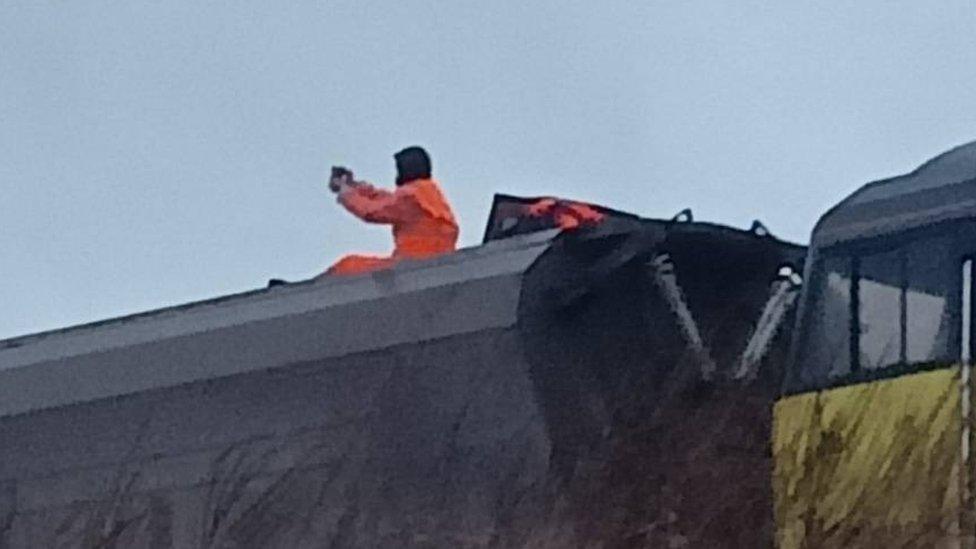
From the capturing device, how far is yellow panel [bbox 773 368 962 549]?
32.1 feet

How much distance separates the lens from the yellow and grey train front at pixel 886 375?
9.79 meters

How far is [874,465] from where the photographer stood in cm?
1003

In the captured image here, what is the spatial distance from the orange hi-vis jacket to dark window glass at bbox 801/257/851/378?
2261mm

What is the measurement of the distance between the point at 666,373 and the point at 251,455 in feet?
5.28

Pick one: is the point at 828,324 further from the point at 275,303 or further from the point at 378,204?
the point at 378,204

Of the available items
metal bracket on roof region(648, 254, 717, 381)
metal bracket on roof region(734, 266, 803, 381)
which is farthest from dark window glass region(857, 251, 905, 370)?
metal bracket on roof region(648, 254, 717, 381)

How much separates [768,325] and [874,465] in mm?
1102

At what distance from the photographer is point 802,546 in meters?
10.3

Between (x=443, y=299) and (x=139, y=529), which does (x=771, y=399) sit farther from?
(x=139, y=529)

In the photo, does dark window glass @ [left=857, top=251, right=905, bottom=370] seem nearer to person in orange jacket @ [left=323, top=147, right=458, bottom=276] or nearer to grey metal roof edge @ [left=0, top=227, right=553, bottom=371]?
grey metal roof edge @ [left=0, top=227, right=553, bottom=371]

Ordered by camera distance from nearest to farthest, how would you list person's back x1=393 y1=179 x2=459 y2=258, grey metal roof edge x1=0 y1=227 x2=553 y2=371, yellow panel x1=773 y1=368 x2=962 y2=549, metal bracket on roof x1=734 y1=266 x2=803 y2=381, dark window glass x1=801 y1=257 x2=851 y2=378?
yellow panel x1=773 y1=368 x2=962 y2=549
dark window glass x1=801 y1=257 x2=851 y2=378
metal bracket on roof x1=734 y1=266 x2=803 y2=381
grey metal roof edge x1=0 y1=227 x2=553 y2=371
person's back x1=393 y1=179 x2=459 y2=258

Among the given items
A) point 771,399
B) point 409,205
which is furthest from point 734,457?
point 409,205

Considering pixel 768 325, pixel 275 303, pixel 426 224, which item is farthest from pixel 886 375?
pixel 426 224

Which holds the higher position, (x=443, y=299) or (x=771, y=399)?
(x=443, y=299)
